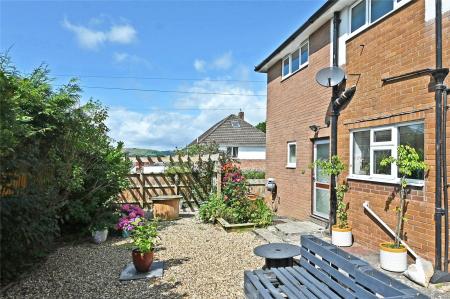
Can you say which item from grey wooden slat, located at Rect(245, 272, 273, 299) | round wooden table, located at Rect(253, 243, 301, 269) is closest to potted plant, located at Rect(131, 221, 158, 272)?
round wooden table, located at Rect(253, 243, 301, 269)

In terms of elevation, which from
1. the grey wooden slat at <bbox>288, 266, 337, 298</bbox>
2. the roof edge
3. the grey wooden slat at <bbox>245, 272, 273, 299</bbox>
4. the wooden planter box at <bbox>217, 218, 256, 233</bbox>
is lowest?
the wooden planter box at <bbox>217, 218, 256, 233</bbox>

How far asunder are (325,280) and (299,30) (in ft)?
25.3

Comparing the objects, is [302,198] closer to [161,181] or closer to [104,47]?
[161,181]

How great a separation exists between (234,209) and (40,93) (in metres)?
5.46

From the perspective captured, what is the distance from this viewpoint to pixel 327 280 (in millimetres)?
3215

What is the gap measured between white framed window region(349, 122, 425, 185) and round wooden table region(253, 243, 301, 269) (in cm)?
244

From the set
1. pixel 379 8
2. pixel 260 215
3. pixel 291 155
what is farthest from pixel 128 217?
pixel 379 8

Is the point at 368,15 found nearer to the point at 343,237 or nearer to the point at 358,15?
the point at 358,15

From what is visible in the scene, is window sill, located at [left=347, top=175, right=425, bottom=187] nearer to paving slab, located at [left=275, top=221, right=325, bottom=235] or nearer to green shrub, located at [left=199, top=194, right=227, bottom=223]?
paving slab, located at [left=275, top=221, right=325, bottom=235]

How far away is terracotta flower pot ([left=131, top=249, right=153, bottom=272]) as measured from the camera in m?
5.10

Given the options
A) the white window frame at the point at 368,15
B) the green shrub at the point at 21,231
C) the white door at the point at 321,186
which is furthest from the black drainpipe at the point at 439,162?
the green shrub at the point at 21,231

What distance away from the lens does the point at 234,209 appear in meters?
8.91

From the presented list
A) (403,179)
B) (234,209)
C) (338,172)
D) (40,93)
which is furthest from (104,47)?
(403,179)

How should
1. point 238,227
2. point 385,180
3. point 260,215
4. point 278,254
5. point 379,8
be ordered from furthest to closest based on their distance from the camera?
point 260,215 < point 238,227 < point 379,8 < point 385,180 < point 278,254
